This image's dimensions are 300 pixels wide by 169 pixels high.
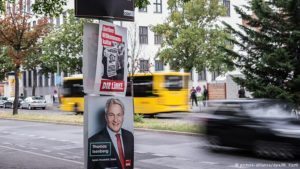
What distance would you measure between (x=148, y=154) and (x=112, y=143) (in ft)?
26.2

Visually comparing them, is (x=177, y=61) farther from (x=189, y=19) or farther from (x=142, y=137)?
(x=142, y=137)

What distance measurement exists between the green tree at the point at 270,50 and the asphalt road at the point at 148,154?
188 inches

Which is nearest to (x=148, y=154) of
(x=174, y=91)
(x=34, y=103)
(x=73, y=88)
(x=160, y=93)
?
(x=160, y=93)

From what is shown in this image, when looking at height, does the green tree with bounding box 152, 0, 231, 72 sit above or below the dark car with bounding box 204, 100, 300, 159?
above

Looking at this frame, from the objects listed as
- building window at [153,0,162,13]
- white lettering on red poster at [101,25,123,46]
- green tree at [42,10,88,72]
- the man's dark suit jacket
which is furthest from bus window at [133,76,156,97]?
building window at [153,0,162,13]

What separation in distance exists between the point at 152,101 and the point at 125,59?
80.9ft

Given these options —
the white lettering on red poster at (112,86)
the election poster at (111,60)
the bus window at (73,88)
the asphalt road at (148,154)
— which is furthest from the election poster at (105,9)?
the bus window at (73,88)

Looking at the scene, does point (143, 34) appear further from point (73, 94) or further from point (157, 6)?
point (73, 94)

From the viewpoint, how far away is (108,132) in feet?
20.8

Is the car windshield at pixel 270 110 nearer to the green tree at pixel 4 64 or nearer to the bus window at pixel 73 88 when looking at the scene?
the bus window at pixel 73 88

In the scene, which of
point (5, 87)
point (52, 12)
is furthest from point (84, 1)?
point (5, 87)

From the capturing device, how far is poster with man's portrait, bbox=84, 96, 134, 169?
620cm

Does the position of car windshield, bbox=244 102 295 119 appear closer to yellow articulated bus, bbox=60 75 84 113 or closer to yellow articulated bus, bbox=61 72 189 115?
yellow articulated bus, bbox=61 72 189 115

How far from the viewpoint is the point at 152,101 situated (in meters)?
31.1
